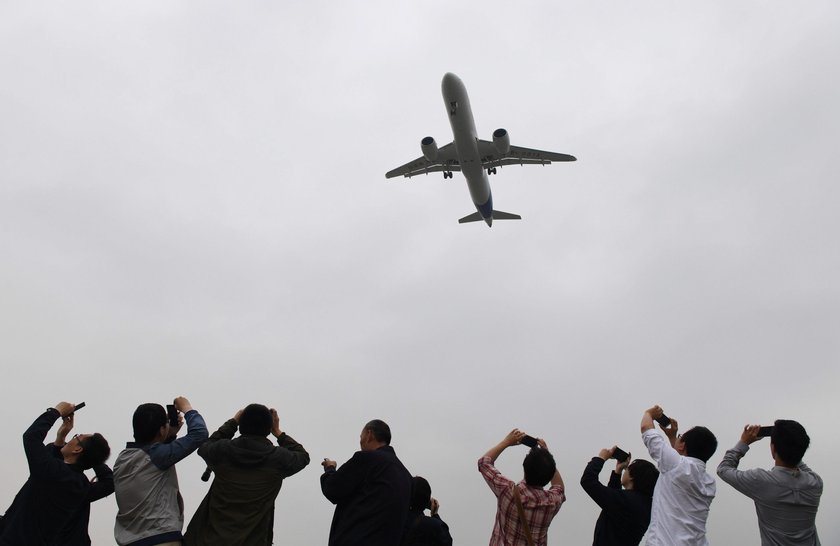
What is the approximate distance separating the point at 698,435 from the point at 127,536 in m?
6.63

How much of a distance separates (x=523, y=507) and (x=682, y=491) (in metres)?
1.76

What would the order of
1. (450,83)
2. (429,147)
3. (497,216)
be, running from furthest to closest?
(497,216) < (429,147) < (450,83)

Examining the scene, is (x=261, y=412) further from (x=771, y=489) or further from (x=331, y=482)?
(x=771, y=489)

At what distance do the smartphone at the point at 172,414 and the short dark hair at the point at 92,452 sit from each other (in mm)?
889

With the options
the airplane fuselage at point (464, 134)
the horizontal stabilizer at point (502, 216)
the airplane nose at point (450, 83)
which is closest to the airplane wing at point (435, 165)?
the airplane fuselage at point (464, 134)

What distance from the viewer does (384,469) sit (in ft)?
21.9

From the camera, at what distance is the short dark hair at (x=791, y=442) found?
6430 millimetres

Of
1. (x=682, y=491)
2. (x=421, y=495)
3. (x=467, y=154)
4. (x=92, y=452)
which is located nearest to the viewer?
(x=682, y=491)

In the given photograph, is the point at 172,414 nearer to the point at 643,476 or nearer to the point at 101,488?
the point at 101,488

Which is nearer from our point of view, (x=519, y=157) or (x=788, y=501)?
(x=788, y=501)

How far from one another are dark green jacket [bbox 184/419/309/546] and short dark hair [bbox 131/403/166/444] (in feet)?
2.33

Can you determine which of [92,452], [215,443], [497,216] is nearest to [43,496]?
[92,452]

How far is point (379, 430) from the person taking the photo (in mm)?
7055

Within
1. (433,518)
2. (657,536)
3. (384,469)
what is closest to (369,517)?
(384,469)
